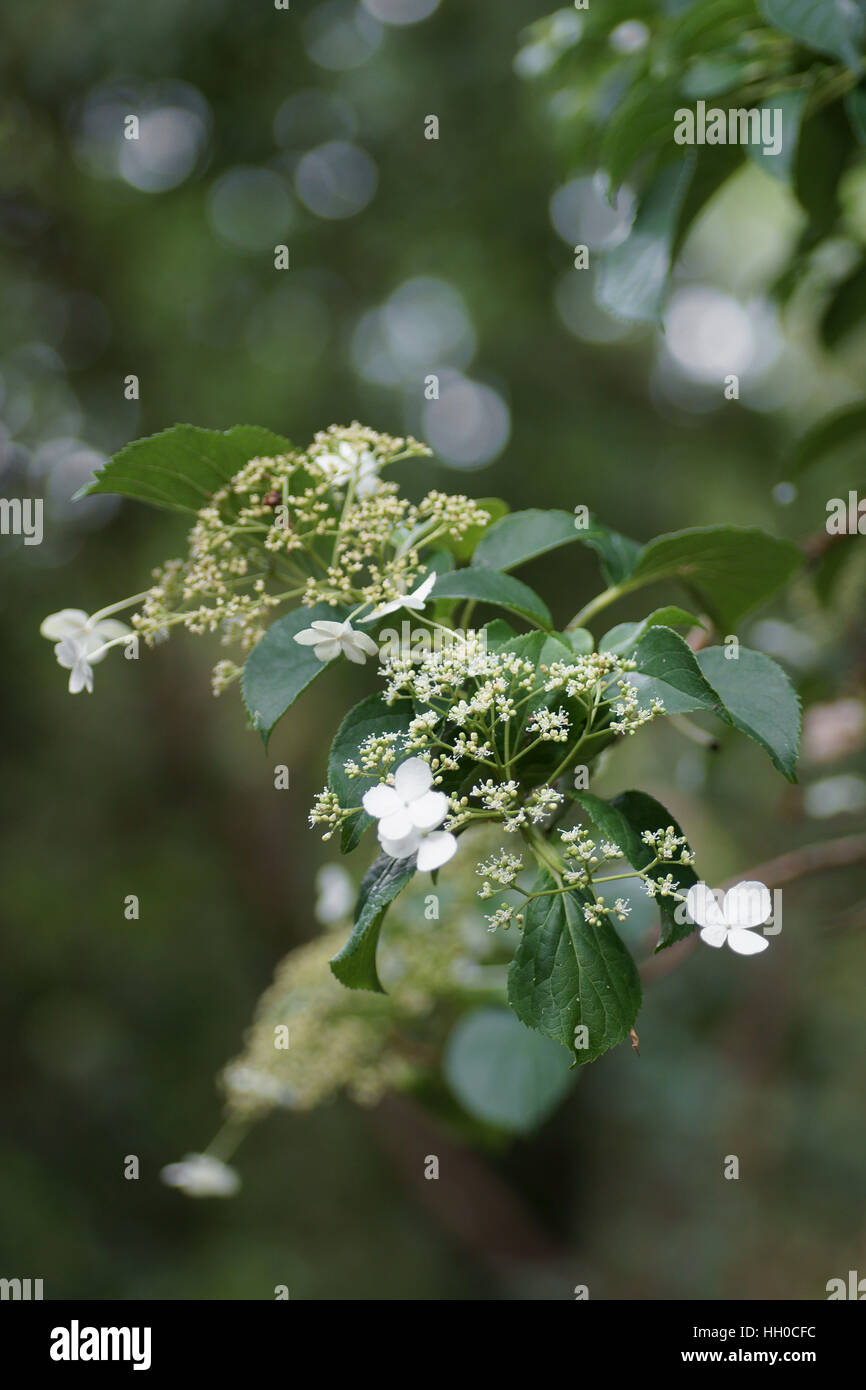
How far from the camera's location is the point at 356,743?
593 millimetres

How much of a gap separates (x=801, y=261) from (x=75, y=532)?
229cm

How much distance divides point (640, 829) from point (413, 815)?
7.0 inches

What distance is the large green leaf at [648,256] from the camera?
0.83 m

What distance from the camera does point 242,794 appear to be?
3.59 m

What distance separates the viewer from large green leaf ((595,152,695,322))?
835mm

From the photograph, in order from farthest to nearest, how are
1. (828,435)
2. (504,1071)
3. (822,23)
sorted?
(504,1071), (828,435), (822,23)

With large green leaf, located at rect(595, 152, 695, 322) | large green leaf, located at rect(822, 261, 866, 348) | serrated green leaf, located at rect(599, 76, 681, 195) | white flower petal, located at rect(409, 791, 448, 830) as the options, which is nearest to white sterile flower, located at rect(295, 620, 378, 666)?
white flower petal, located at rect(409, 791, 448, 830)

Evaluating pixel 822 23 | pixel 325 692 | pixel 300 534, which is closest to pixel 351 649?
pixel 300 534

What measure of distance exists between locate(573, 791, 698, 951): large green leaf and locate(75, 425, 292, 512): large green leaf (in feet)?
1.04

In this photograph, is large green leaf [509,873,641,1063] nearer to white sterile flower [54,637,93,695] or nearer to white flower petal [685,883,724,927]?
white flower petal [685,883,724,927]

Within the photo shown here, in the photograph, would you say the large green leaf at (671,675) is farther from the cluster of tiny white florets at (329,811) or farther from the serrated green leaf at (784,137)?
the serrated green leaf at (784,137)

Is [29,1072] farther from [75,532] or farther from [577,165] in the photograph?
[577,165]

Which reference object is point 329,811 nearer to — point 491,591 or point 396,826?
point 396,826

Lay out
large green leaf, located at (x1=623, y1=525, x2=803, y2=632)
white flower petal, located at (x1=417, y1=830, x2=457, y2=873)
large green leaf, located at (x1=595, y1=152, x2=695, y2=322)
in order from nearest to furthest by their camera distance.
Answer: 1. white flower petal, located at (x1=417, y1=830, x2=457, y2=873)
2. large green leaf, located at (x1=623, y1=525, x2=803, y2=632)
3. large green leaf, located at (x1=595, y1=152, x2=695, y2=322)
